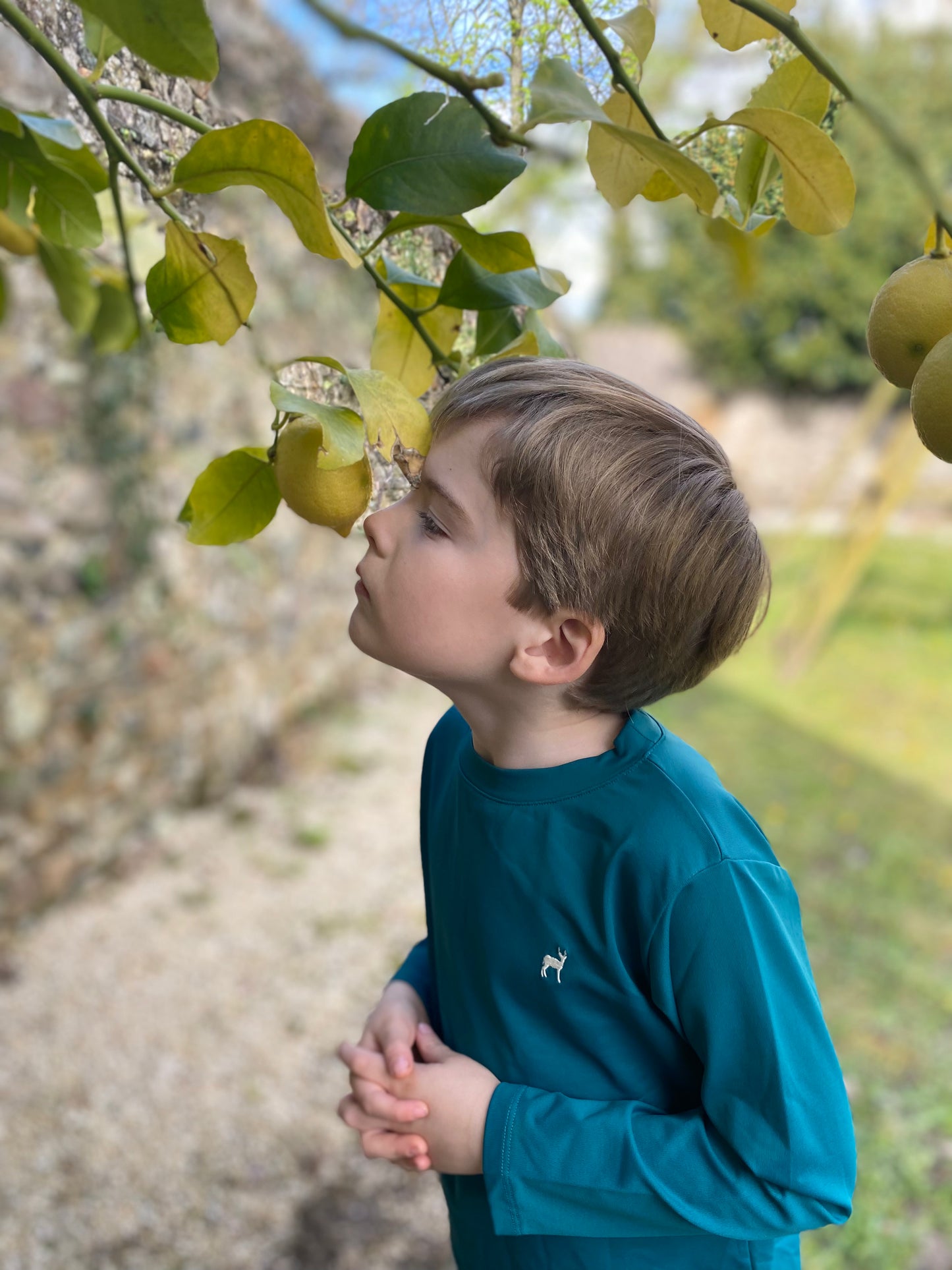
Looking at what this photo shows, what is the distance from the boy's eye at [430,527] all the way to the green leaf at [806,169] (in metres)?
0.28

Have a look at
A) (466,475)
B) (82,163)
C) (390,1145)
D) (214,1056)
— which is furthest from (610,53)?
(214,1056)

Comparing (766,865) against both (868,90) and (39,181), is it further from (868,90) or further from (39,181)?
(868,90)

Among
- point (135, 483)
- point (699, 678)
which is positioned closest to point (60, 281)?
point (699, 678)

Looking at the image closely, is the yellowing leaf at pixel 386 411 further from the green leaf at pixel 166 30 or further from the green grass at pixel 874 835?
the green grass at pixel 874 835

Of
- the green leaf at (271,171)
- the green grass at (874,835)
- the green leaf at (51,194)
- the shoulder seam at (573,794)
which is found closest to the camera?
the green leaf at (271,171)

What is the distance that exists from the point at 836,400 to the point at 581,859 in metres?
8.15

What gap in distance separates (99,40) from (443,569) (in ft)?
1.16

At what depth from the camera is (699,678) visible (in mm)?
810

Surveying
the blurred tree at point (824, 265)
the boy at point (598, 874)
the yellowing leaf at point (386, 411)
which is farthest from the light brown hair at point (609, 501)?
the blurred tree at point (824, 265)

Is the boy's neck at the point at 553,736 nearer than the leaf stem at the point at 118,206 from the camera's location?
No

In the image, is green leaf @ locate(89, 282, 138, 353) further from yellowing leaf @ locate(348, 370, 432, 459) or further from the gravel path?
the gravel path

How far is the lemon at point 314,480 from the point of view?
0.59 meters

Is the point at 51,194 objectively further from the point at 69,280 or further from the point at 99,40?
the point at 69,280

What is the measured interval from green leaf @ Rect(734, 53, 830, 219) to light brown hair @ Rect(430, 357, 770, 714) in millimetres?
158
